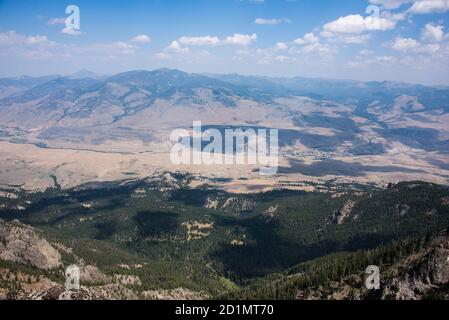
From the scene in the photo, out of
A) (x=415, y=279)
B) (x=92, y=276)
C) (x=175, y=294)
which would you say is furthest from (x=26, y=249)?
(x=415, y=279)

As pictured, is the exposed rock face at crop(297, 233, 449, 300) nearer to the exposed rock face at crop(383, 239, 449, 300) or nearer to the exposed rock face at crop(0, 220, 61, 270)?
the exposed rock face at crop(383, 239, 449, 300)

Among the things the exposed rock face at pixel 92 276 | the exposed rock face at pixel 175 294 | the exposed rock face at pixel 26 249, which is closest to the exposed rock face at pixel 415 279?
the exposed rock face at pixel 175 294

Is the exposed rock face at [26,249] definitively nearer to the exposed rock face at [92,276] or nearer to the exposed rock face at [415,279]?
the exposed rock face at [92,276]

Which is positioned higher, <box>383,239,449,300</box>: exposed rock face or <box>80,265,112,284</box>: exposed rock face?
<box>383,239,449,300</box>: exposed rock face

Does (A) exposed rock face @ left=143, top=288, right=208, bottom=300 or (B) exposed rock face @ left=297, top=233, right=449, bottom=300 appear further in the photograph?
(A) exposed rock face @ left=143, top=288, right=208, bottom=300

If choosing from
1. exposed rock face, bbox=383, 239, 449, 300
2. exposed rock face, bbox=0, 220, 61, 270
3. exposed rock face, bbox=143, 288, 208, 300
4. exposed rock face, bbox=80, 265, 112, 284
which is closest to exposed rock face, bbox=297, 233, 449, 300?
exposed rock face, bbox=383, 239, 449, 300

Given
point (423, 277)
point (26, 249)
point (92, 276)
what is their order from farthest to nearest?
point (26, 249)
point (92, 276)
point (423, 277)

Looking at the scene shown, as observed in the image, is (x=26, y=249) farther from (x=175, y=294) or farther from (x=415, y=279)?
(x=415, y=279)
